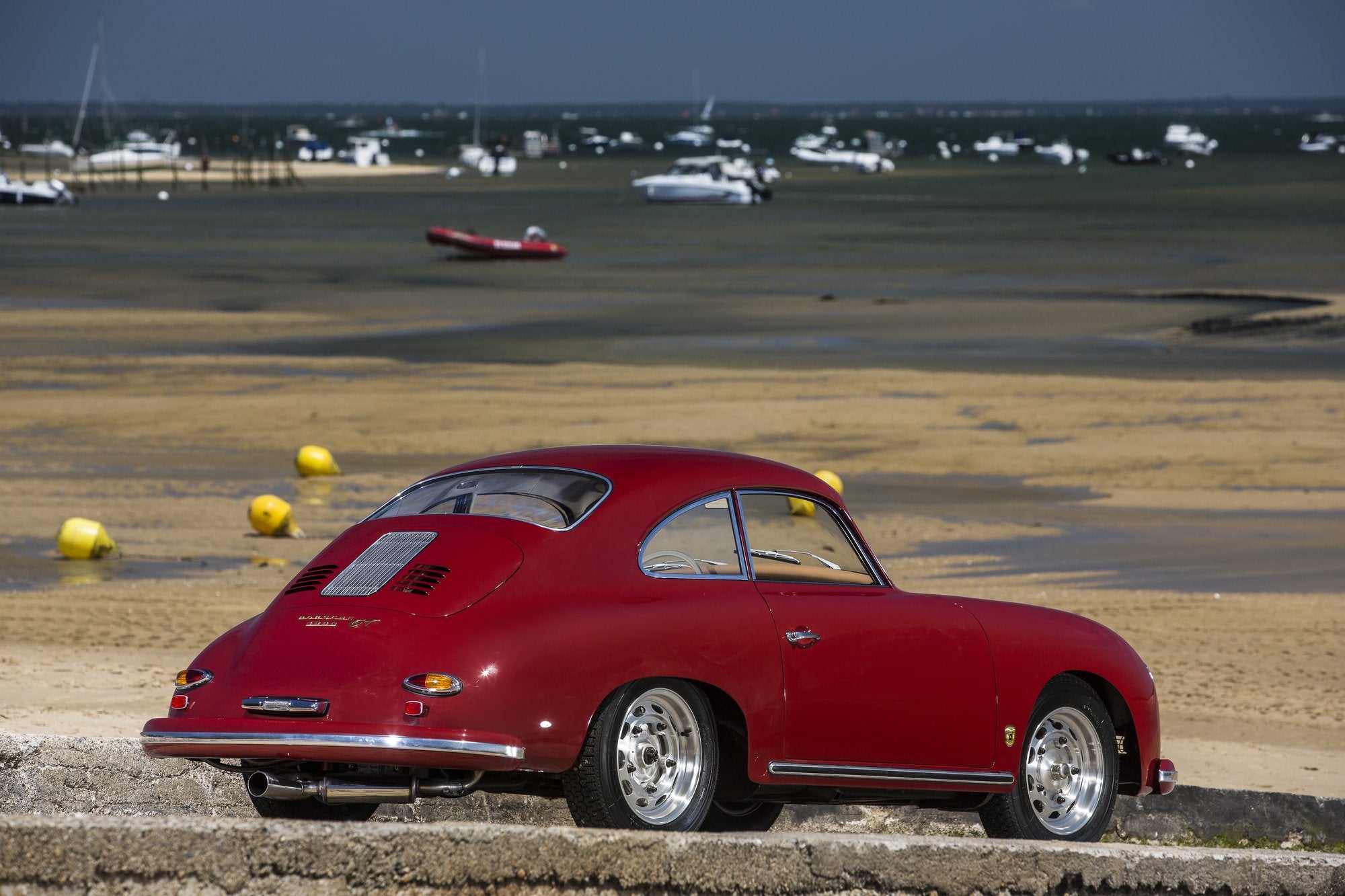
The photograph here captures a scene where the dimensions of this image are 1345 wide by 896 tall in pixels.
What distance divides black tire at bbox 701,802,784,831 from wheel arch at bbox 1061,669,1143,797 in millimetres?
1303

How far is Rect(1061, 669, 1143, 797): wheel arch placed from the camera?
7.57 metres

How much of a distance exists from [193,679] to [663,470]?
174 centimetres

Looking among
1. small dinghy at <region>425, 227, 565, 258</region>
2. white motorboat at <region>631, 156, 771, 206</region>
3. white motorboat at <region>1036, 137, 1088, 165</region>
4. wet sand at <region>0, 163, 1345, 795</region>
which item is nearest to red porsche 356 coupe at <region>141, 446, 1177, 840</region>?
wet sand at <region>0, 163, 1345, 795</region>

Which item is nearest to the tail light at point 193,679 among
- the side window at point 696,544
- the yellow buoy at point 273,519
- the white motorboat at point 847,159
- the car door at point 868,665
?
the side window at point 696,544

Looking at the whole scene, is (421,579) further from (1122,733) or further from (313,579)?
(1122,733)

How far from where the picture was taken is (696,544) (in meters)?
6.82

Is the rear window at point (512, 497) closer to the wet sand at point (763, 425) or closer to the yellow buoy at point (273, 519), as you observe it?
the wet sand at point (763, 425)

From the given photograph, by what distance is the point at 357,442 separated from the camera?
2264 cm

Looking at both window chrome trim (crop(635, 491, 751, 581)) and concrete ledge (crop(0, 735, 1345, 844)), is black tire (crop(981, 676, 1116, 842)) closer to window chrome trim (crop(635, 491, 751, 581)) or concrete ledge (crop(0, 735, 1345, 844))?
concrete ledge (crop(0, 735, 1345, 844))

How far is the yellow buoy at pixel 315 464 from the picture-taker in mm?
20047

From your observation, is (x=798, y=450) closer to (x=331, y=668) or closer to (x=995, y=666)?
(x=995, y=666)

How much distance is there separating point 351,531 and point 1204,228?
6504 cm

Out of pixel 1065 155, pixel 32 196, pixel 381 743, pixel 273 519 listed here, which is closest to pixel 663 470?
pixel 381 743

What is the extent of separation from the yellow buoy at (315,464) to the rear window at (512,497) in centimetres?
1320
